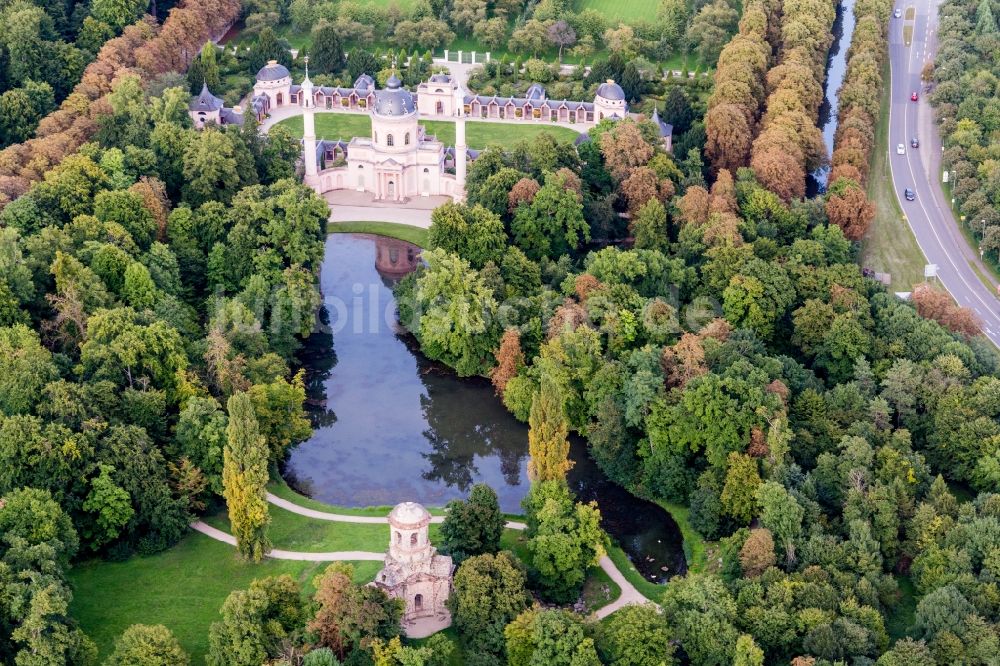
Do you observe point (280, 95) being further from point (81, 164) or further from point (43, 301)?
point (43, 301)

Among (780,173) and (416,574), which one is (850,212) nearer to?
(780,173)

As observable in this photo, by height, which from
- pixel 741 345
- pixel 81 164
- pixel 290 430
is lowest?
pixel 290 430

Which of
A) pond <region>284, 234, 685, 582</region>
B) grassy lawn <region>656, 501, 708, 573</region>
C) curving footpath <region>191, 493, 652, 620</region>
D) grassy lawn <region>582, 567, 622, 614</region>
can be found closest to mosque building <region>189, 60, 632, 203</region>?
pond <region>284, 234, 685, 582</region>

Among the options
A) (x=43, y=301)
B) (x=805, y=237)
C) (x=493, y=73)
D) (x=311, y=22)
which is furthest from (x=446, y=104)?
(x=43, y=301)

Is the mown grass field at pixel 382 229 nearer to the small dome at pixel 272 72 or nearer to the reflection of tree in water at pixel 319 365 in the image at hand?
the reflection of tree in water at pixel 319 365

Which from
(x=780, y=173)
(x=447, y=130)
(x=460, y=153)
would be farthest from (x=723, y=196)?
(x=447, y=130)
